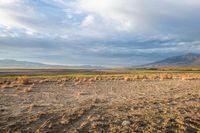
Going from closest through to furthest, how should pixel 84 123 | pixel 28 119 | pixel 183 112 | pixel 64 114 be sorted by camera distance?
pixel 84 123 → pixel 28 119 → pixel 64 114 → pixel 183 112

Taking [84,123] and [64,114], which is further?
[64,114]

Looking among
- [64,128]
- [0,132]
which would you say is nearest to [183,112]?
[64,128]

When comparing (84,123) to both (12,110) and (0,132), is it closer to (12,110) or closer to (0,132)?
(0,132)

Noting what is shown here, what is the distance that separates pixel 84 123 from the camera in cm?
986

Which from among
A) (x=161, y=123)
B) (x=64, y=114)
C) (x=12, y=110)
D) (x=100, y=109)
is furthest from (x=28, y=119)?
(x=161, y=123)

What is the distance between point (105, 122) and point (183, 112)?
406 cm

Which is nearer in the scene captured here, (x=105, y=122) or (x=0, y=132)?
(x=0, y=132)

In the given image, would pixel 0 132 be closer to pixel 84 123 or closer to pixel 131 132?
pixel 84 123

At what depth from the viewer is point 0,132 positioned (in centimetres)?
868

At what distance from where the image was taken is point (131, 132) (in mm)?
8742

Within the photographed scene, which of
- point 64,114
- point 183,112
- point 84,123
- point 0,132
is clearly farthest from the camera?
point 183,112

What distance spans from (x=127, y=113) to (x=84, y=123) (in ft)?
8.55

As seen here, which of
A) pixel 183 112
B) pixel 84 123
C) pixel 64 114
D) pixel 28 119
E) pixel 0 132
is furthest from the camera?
pixel 183 112

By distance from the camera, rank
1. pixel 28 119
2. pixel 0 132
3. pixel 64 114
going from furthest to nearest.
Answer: pixel 64 114 → pixel 28 119 → pixel 0 132
